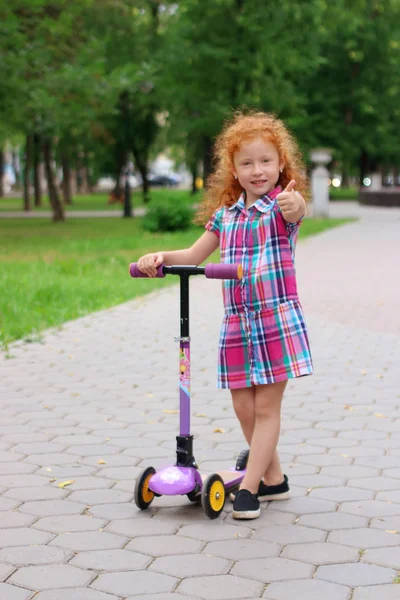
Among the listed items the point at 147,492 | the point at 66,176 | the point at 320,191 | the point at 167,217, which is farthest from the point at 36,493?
the point at 66,176

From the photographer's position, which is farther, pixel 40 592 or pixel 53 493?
pixel 53 493

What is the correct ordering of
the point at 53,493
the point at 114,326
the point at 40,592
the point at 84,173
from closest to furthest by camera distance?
the point at 40,592 → the point at 53,493 → the point at 114,326 → the point at 84,173

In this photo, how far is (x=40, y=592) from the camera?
3.31 metres

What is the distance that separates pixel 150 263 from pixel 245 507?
1045mm

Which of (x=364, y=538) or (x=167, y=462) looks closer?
(x=364, y=538)

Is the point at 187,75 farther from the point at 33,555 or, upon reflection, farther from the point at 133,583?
the point at 133,583

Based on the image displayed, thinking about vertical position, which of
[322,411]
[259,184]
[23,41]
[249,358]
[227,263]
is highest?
[23,41]

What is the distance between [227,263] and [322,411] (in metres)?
2.34

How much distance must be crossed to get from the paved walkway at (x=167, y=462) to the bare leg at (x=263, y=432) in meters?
0.17

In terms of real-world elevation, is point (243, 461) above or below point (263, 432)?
below

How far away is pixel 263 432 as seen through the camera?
4121 millimetres

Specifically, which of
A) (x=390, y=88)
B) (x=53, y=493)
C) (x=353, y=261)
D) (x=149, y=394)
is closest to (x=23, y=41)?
(x=353, y=261)

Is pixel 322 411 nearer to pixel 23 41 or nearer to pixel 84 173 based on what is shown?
→ pixel 23 41

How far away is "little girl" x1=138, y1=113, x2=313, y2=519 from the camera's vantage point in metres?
4.06
